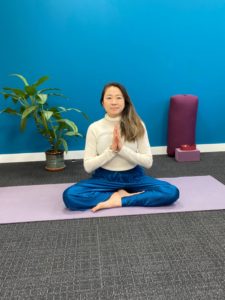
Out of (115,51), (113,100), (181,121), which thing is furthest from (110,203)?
(115,51)

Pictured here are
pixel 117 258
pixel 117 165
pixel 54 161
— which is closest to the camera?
pixel 117 258

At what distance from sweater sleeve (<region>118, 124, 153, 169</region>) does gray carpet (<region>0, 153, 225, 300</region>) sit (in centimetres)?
37

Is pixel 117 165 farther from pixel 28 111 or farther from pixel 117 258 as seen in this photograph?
pixel 28 111

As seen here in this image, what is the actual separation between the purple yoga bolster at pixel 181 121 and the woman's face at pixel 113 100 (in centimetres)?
141

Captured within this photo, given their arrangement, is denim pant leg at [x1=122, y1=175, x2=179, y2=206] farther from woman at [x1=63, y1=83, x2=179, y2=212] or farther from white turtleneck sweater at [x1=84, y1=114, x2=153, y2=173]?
white turtleneck sweater at [x1=84, y1=114, x2=153, y2=173]

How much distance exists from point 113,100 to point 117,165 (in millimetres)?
446

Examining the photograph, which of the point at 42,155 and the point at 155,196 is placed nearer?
the point at 155,196

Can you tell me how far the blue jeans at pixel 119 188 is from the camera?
2.07 m

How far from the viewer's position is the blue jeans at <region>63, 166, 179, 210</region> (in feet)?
6.79

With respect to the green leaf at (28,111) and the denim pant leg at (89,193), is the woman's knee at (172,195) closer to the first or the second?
the denim pant leg at (89,193)

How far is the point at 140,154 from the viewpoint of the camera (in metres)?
2.15

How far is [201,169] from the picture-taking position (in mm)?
3012

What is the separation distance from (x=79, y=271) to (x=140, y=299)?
1.07ft

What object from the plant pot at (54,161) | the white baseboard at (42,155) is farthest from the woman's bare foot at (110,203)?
the white baseboard at (42,155)
